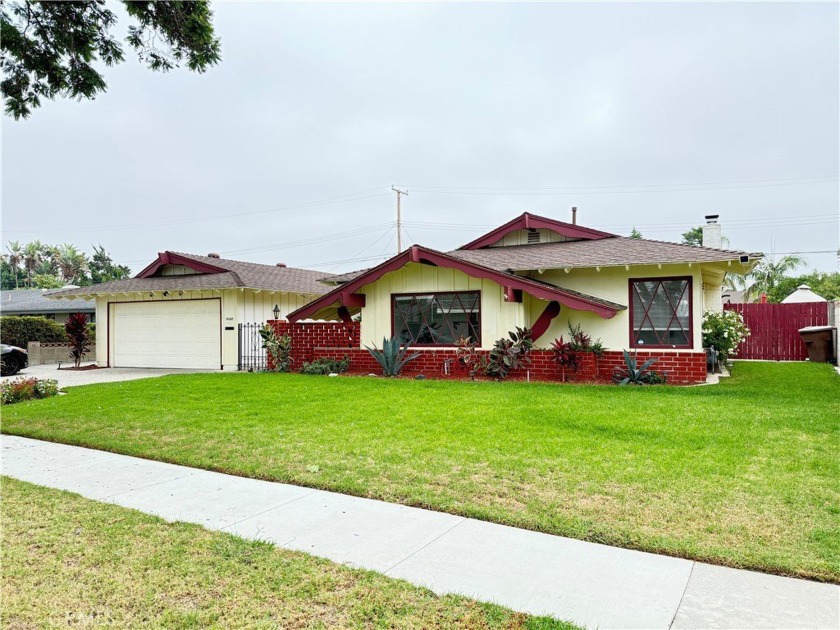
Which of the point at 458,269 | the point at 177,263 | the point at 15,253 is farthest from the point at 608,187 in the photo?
the point at 15,253

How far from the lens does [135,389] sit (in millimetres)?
12055

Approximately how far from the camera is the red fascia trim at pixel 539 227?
16.3 meters

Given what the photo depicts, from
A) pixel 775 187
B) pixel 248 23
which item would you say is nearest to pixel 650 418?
pixel 248 23

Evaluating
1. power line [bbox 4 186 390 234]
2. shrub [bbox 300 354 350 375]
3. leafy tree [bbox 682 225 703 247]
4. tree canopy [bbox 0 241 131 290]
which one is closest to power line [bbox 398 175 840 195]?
power line [bbox 4 186 390 234]

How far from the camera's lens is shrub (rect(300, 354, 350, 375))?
48.5ft

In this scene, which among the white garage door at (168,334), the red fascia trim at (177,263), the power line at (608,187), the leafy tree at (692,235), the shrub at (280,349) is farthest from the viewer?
the leafy tree at (692,235)

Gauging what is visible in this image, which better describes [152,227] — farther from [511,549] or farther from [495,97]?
[511,549]

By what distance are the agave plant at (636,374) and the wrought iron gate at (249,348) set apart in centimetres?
1073

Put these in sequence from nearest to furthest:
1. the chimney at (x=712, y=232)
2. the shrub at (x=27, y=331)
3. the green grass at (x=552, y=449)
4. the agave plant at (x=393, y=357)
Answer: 1. the green grass at (x=552, y=449)
2. the agave plant at (x=393, y=357)
3. the chimney at (x=712, y=232)
4. the shrub at (x=27, y=331)

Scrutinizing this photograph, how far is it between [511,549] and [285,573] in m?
1.43

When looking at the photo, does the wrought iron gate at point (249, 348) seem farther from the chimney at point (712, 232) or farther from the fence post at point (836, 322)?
the fence post at point (836, 322)

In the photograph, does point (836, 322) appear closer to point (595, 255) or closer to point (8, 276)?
point (595, 255)

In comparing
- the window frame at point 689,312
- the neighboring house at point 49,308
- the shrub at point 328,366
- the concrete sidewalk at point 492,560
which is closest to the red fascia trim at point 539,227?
the window frame at point 689,312

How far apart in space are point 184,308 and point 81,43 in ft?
40.4
